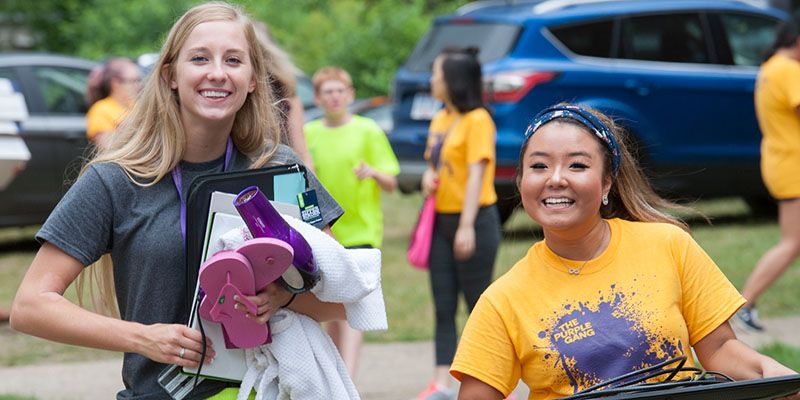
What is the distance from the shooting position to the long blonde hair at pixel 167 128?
306 cm

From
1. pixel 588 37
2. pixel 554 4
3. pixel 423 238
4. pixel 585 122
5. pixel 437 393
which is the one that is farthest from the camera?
pixel 554 4

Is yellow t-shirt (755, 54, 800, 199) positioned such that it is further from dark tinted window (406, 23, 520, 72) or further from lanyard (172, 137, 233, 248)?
lanyard (172, 137, 233, 248)

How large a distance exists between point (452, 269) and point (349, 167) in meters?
0.77

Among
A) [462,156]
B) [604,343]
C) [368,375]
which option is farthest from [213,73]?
[368,375]

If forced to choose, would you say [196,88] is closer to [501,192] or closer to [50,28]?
[501,192]

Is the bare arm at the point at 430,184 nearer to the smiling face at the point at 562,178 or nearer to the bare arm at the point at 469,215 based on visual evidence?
the bare arm at the point at 469,215

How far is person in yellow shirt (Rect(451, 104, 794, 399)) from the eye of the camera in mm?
2904

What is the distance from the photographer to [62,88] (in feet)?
37.8

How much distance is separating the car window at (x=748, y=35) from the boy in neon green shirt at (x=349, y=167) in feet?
19.5

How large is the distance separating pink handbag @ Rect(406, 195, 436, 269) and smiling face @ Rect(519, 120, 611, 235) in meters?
3.53

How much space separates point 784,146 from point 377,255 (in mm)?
5158

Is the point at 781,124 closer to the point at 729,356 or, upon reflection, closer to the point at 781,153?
the point at 781,153

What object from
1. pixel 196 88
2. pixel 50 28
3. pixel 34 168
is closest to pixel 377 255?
pixel 196 88

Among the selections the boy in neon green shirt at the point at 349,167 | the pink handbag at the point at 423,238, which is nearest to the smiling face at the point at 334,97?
the boy in neon green shirt at the point at 349,167
